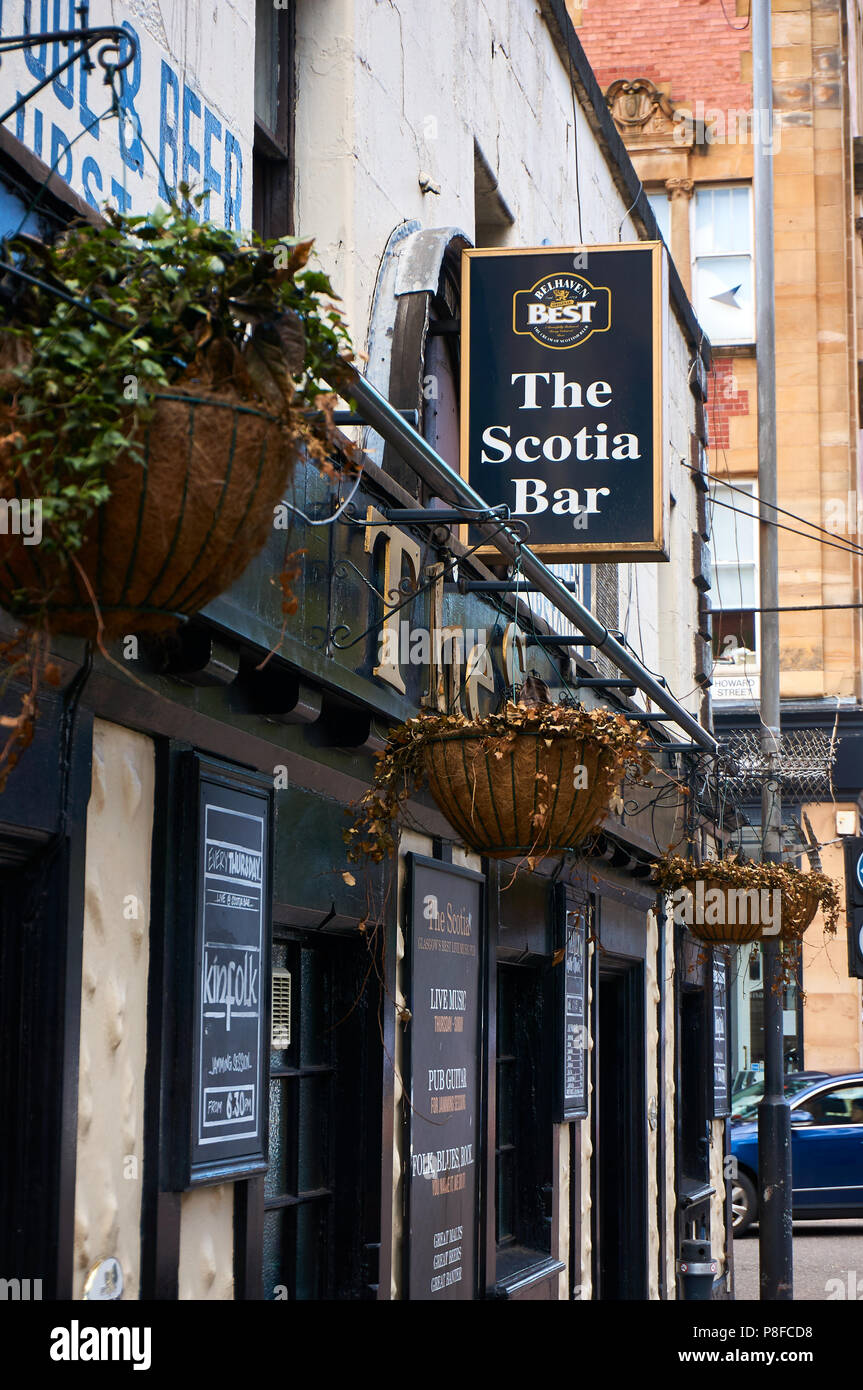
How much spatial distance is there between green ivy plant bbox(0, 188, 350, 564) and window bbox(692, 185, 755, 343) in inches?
888

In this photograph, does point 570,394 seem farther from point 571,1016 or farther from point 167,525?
point 167,525

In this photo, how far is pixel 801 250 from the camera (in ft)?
83.5

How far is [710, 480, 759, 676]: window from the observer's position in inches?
957

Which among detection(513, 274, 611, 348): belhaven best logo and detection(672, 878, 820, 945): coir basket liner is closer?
detection(513, 274, 611, 348): belhaven best logo

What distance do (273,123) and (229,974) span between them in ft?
12.1

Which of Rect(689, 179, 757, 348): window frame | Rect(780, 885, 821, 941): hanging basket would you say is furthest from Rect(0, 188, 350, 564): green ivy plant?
Rect(689, 179, 757, 348): window frame

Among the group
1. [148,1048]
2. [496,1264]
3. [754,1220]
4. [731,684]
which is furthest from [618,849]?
[731,684]

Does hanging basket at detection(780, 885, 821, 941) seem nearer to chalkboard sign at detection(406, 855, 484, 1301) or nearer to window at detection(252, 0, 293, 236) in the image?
chalkboard sign at detection(406, 855, 484, 1301)

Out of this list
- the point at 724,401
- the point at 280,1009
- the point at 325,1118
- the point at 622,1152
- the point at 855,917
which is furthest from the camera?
the point at 724,401

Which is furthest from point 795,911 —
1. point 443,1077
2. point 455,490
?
point 455,490

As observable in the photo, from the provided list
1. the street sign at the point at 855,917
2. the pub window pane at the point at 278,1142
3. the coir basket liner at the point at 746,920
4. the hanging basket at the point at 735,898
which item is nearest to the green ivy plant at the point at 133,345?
the pub window pane at the point at 278,1142

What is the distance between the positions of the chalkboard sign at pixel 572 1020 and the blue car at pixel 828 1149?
957 centimetres

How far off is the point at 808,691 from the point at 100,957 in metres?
20.6

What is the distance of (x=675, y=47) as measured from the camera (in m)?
26.2
